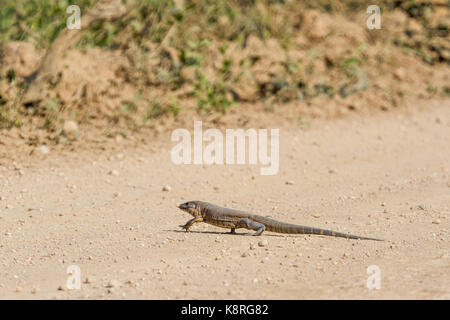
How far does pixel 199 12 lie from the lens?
35.5ft

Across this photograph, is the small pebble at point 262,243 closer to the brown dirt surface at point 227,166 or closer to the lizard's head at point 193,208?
the brown dirt surface at point 227,166

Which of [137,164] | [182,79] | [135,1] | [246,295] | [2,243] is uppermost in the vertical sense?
[135,1]

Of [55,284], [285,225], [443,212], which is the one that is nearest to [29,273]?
[55,284]

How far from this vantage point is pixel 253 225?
5.98 meters

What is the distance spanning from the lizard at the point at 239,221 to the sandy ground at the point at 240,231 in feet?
0.28

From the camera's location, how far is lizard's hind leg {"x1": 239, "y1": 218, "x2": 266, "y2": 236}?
591 cm

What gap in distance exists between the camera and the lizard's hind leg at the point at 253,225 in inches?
233

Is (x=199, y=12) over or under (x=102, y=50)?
over

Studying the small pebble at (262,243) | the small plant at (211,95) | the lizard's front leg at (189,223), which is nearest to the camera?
the small pebble at (262,243)

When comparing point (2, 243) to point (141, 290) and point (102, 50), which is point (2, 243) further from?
point (102, 50)

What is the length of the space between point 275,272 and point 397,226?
170 centimetres

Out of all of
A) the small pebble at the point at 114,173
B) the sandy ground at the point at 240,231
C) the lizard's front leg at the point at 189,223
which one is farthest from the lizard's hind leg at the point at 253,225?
the small pebble at the point at 114,173

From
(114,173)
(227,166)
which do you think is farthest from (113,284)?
(227,166)

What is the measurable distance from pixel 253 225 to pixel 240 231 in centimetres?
48
